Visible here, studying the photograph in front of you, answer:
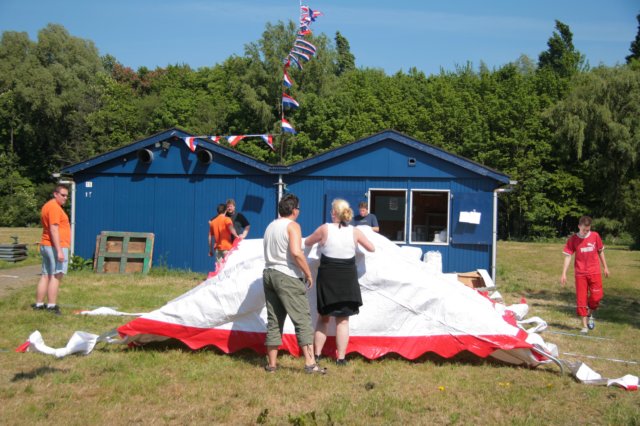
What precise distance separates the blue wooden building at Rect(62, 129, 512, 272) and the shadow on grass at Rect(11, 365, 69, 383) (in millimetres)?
8505

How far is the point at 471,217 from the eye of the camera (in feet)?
43.8

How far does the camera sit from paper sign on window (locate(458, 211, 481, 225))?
525 inches

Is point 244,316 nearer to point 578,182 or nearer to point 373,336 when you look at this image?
point 373,336

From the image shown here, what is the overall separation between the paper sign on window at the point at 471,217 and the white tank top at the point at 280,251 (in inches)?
320

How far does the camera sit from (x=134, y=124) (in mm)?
46094

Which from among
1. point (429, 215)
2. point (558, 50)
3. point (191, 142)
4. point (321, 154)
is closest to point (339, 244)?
point (321, 154)

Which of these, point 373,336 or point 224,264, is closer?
point 373,336

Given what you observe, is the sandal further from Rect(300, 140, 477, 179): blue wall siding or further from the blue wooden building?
A: Rect(300, 140, 477, 179): blue wall siding

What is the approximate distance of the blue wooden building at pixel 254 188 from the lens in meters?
13.5

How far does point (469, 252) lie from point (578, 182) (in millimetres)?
24384

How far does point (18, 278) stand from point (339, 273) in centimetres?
945

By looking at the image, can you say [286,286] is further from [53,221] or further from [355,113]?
[355,113]

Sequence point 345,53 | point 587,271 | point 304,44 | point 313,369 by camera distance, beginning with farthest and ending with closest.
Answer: point 345,53
point 304,44
point 587,271
point 313,369

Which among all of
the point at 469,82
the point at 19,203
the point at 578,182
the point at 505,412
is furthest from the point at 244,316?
the point at 19,203
